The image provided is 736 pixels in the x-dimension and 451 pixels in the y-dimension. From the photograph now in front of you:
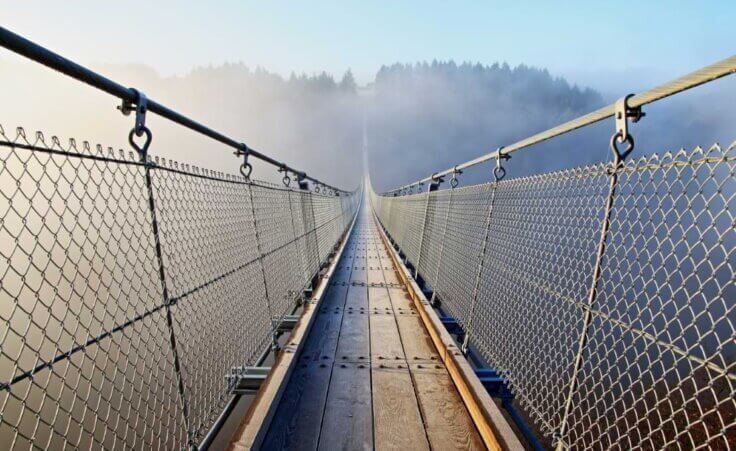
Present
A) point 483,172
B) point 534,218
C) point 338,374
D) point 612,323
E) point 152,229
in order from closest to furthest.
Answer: point 612,323, point 152,229, point 534,218, point 338,374, point 483,172

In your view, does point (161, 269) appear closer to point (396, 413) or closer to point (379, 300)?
point (396, 413)

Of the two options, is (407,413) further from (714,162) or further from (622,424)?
(622,424)

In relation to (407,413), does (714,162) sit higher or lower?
higher

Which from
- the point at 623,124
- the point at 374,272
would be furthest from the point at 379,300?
the point at 623,124

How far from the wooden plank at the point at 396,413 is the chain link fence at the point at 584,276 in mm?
686

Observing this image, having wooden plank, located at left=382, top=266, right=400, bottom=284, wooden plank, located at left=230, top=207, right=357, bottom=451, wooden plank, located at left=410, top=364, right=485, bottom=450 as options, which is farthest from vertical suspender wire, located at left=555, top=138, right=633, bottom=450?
wooden plank, located at left=382, top=266, right=400, bottom=284

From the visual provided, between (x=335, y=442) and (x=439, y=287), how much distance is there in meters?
2.53

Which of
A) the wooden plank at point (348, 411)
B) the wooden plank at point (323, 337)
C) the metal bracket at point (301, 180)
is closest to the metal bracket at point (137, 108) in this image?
the wooden plank at point (348, 411)

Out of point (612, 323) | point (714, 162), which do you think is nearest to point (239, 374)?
point (612, 323)

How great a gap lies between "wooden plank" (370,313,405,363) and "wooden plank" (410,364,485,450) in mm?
293

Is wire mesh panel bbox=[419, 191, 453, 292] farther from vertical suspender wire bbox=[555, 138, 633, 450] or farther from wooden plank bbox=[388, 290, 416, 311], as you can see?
vertical suspender wire bbox=[555, 138, 633, 450]

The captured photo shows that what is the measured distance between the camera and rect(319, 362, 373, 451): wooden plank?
7.12ft

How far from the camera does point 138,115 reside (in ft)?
5.37

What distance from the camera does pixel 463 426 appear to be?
89.8 inches
